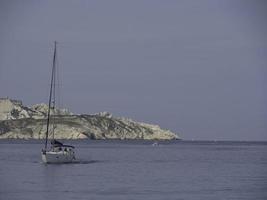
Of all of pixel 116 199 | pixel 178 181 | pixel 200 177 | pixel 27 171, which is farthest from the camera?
pixel 27 171

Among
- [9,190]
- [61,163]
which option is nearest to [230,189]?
[9,190]

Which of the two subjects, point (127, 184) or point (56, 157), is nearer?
point (127, 184)

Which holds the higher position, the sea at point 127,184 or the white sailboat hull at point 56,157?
the white sailboat hull at point 56,157

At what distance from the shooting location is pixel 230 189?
5253cm

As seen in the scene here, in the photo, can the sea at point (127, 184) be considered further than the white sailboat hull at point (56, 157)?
No

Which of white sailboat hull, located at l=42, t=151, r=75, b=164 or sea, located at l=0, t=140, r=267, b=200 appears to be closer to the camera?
sea, located at l=0, t=140, r=267, b=200

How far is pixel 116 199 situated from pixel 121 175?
69.8 feet

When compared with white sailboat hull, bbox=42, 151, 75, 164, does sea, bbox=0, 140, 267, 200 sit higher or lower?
lower

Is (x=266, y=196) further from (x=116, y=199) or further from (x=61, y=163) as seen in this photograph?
(x=61, y=163)

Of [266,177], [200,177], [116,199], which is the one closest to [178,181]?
[200,177]

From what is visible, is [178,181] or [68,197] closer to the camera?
[68,197]

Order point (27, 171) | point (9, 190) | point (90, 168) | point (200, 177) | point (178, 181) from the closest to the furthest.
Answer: point (9, 190)
point (178, 181)
point (200, 177)
point (27, 171)
point (90, 168)

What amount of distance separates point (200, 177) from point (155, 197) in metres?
17.9

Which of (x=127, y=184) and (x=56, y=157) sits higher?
(x=56, y=157)
